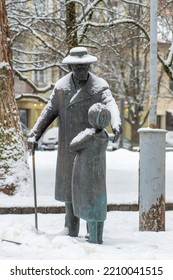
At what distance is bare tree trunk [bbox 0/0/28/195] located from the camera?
10086 mm

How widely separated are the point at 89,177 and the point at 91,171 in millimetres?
63

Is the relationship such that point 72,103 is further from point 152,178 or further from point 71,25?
point 71,25

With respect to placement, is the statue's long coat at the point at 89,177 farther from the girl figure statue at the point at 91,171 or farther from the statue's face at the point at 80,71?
the statue's face at the point at 80,71

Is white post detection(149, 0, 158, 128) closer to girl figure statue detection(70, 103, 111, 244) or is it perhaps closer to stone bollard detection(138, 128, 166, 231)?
stone bollard detection(138, 128, 166, 231)

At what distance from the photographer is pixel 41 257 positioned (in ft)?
17.7

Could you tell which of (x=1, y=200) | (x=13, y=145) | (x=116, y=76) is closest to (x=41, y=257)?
(x=1, y=200)

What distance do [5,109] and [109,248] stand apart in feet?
16.2

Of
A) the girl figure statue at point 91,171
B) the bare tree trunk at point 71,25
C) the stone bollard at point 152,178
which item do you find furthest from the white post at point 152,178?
the bare tree trunk at point 71,25

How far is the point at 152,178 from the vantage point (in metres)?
7.21

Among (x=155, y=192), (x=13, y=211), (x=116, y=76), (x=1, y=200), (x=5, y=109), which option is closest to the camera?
(x=155, y=192)

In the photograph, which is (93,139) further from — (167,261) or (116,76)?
(116,76)

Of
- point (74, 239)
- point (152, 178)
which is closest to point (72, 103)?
point (74, 239)

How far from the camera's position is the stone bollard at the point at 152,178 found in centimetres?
722

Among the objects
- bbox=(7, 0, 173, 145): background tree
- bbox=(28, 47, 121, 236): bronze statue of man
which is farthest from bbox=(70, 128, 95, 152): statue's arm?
bbox=(7, 0, 173, 145): background tree
